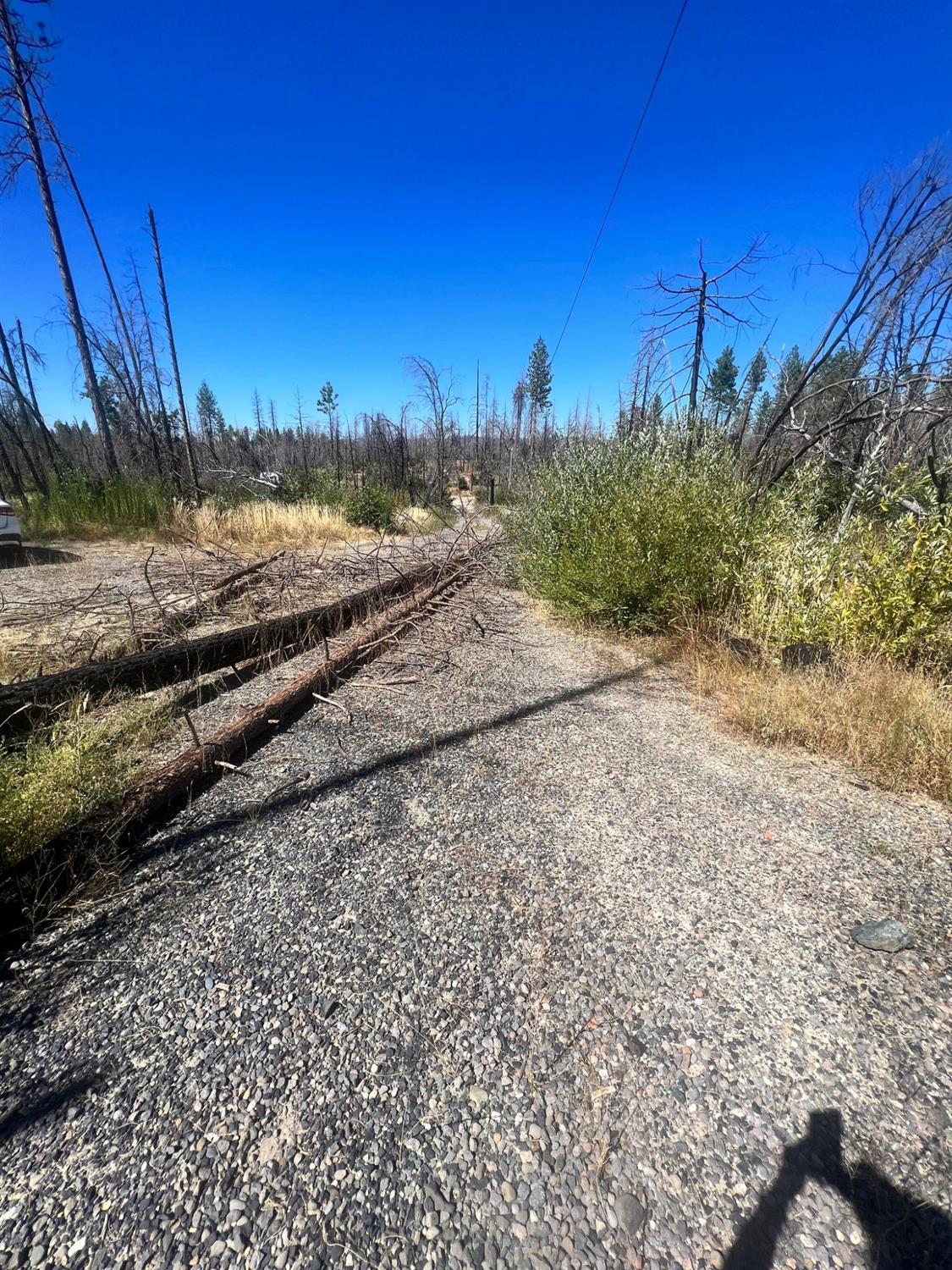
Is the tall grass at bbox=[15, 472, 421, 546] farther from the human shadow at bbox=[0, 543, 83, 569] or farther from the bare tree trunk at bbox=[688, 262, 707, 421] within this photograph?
the bare tree trunk at bbox=[688, 262, 707, 421]

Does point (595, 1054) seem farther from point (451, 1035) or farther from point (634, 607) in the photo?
point (634, 607)

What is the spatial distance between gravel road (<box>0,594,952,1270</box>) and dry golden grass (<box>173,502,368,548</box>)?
8.92 meters

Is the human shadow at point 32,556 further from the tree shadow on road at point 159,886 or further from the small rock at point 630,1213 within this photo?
the small rock at point 630,1213

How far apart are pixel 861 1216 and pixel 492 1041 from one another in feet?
3.18

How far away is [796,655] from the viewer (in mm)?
4090

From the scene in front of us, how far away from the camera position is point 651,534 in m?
5.36

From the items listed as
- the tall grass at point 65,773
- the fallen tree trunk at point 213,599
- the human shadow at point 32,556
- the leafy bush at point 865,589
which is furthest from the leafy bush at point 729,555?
the human shadow at point 32,556

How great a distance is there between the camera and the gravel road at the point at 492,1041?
45.0 inches

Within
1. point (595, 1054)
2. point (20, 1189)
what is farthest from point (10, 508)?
point (595, 1054)

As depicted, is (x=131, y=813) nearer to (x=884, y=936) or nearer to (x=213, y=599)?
(x=884, y=936)

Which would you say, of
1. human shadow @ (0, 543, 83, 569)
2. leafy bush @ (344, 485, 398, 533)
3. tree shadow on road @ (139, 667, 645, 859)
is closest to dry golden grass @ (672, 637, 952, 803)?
tree shadow on road @ (139, 667, 645, 859)

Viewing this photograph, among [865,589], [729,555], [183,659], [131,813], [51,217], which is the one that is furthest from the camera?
[51,217]

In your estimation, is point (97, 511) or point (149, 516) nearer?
point (97, 511)

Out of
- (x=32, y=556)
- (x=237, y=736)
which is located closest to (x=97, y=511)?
(x=32, y=556)
